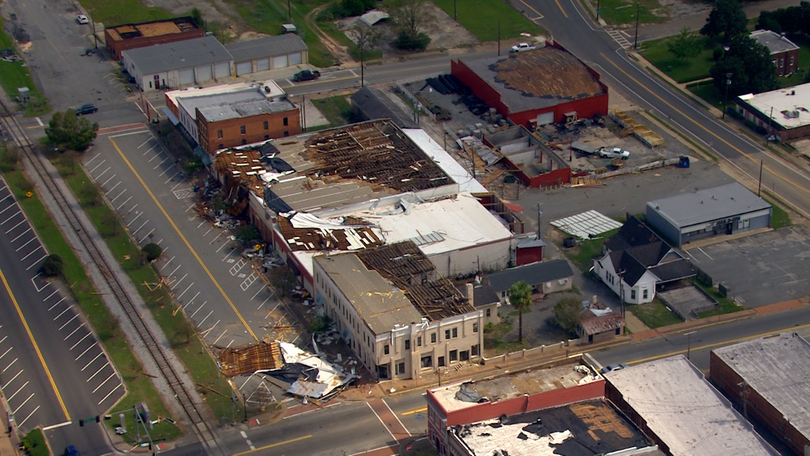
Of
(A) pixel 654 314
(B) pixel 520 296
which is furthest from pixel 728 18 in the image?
(B) pixel 520 296

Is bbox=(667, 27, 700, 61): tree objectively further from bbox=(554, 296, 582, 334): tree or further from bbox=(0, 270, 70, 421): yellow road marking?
bbox=(0, 270, 70, 421): yellow road marking

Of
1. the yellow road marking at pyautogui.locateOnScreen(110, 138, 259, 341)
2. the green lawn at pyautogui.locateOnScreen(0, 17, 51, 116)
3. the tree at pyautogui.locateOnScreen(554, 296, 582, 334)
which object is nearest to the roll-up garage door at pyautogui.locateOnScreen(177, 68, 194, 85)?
the green lawn at pyautogui.locateOnScreen(0, 17, 51, 116)

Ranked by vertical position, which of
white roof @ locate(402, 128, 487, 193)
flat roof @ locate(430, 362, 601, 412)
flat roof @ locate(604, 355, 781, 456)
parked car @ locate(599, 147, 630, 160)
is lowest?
flat roof @ locate(604, 355, 781, 456)

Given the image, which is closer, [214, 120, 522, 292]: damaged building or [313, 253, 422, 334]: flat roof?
[313, 253, 422, 334]: flat roof

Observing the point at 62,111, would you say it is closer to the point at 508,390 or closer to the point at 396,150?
the point at 396,150

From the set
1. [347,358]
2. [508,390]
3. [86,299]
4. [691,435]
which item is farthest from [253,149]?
[691,435]

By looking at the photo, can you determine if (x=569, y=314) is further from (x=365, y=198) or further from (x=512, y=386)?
(x=365, y=198)
